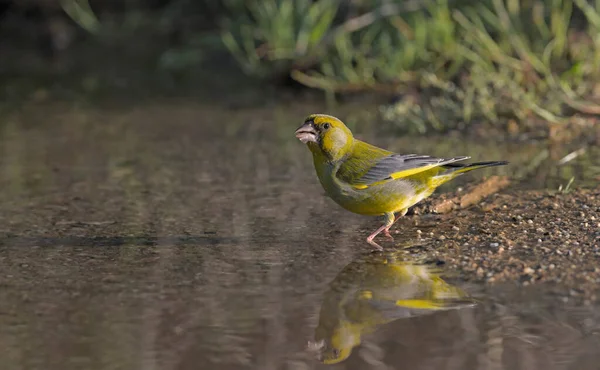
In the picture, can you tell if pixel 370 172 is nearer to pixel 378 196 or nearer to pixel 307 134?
pixel 378 196

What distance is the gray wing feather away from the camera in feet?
15.6

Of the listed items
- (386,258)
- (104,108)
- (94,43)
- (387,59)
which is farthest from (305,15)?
(386,258)

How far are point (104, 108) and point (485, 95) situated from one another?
353 cm

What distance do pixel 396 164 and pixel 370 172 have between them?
147 millimetres

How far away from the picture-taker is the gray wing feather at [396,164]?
15.6ft

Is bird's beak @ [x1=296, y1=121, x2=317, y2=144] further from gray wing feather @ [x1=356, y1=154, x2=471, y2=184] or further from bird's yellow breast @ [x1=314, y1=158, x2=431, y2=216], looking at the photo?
gray wing feather @ [x1=356, y1=154, x2=471, y2=184]

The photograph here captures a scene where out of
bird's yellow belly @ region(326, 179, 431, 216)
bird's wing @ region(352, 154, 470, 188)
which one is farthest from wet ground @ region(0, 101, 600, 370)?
bird's wing @ region(352, 154, 470, 188)

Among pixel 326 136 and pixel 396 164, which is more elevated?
pixel 326 136

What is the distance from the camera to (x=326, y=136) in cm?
495

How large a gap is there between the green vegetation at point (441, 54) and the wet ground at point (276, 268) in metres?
0.46

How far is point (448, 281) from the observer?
4.06m

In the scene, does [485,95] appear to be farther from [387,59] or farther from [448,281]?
[448,281]

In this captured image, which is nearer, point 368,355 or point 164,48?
point 368,355

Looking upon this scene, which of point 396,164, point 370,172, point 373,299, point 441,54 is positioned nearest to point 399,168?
point 396,164
